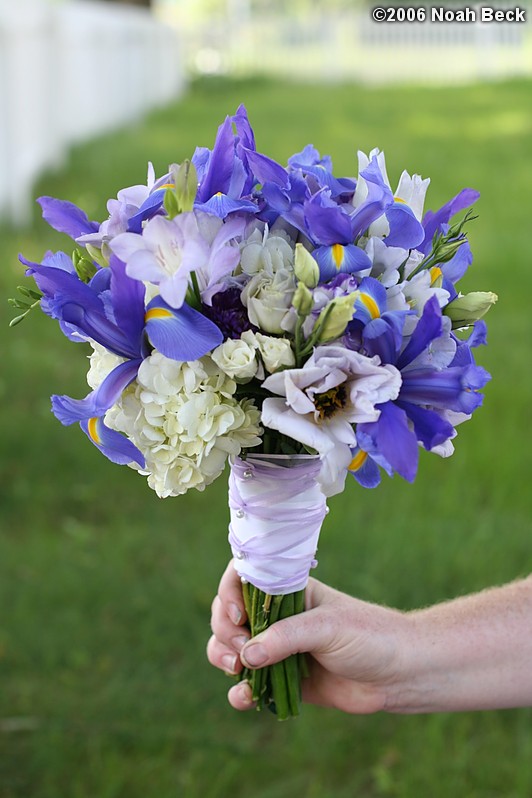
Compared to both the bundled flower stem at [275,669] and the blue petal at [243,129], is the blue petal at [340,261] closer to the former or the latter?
the blue petal at [243,129]

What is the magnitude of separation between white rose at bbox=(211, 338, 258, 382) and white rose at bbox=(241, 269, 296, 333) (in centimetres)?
4

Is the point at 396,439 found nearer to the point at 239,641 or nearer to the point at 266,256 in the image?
the point at 266,256

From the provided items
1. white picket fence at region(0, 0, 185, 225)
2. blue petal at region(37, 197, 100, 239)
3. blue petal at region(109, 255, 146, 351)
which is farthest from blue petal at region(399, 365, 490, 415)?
white picket fence at region(0, 0, 185, 225)

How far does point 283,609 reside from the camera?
164 cm

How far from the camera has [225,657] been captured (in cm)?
173

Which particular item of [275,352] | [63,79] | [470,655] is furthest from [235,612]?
[63,79]

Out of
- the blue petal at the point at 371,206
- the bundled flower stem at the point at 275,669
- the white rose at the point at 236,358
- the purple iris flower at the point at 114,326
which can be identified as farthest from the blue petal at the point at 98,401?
the bundled flower stem at the point at 275,669

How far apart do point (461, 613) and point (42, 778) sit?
3.98ft

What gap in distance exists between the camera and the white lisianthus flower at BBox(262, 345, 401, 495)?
123cm

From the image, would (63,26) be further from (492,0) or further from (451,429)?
(451,429)

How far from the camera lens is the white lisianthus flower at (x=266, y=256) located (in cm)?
→ 130

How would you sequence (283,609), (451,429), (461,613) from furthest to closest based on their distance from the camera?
A: (461,613)
(283,609)
(451,429)

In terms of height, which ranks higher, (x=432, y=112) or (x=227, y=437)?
(x=227, y=437)

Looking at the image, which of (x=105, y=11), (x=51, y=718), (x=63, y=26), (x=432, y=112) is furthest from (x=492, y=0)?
(x=51, y=718)
